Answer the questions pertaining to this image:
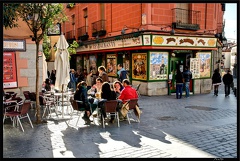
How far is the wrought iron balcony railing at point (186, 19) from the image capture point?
48.7 feet

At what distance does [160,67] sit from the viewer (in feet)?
48.7

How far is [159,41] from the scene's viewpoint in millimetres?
14211

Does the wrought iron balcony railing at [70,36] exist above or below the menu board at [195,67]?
above

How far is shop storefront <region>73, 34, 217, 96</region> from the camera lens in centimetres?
1440

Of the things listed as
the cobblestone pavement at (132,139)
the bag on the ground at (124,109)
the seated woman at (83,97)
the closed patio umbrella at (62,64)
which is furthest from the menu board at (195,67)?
the seated woman at (83,97)

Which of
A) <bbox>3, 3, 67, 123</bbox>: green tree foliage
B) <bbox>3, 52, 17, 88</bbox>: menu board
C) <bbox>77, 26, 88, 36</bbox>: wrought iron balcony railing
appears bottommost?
<bbox>3, 52, 17, 88</bbox>: menu board

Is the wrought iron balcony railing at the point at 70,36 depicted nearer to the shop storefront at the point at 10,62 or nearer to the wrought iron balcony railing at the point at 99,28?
the wrought iron balcony railing at the point at 99,28

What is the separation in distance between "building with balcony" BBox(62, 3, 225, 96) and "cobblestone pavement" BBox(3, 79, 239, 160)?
6.07 meters

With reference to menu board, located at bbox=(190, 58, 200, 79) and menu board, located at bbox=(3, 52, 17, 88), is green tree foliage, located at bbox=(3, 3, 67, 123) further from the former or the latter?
menu board, located at bbox=(190, 58, 200, 79)

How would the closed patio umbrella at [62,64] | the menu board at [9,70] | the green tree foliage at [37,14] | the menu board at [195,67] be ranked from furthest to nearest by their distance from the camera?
the menu board at [195,67] < the menu board at [9,70] < the closed patio umbrella at [62,64] < the green tree foliage at [37,14]

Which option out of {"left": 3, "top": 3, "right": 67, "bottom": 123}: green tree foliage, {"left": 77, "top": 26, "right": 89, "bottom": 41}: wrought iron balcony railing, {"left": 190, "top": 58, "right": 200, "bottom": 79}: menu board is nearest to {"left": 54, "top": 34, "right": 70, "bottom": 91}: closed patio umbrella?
{"left": 3, "top": 3, "right": 67, "bottom": 123}: green tree foliage

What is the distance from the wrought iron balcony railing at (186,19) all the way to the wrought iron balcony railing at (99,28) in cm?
592

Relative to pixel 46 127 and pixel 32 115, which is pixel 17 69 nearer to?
pixel 32 115

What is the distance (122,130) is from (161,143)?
1494 mm
